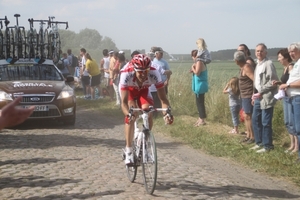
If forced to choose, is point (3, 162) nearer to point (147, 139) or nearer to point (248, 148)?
point (147, 139)

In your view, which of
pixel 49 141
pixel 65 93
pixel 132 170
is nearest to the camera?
pixel 132 170

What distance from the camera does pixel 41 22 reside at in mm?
23000

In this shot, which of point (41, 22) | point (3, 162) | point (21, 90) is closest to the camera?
point (3, 162)

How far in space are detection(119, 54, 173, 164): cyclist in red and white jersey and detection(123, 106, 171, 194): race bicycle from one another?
0.30ft

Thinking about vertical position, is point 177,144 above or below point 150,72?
below

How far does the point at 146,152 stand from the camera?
6.77 meters

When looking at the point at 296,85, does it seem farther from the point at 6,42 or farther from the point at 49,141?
the point at 6,42

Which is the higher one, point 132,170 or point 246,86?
point 246,86

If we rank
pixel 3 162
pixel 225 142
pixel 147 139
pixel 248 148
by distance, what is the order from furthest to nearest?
pixel 225 142, pixel 248 148, pixel 3 162, pixel 147 139

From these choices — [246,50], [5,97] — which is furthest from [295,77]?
[5,97]

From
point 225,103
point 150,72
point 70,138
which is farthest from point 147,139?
point 225,103

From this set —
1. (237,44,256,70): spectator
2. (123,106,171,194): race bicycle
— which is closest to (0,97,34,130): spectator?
(123,106,171,194): race bicycle

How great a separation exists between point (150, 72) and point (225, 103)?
24.9ft

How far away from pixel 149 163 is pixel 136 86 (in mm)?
1181
